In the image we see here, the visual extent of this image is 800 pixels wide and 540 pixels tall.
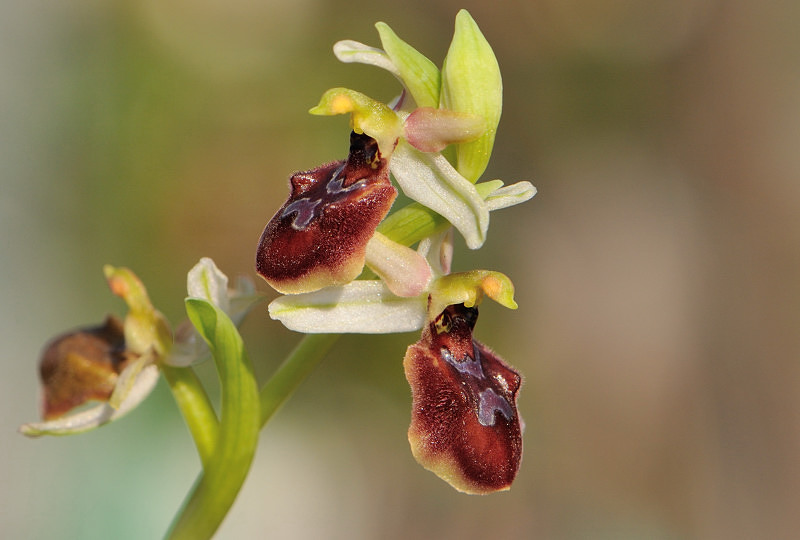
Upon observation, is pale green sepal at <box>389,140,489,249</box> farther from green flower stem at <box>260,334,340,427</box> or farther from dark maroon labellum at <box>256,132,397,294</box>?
green flower stem at <box>260,334,340,427</box>

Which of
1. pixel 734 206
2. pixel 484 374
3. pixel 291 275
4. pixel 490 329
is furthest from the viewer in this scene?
pixel 734 206

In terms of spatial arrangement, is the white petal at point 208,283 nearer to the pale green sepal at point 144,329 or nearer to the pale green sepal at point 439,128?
the pale green sepal at point 144,329

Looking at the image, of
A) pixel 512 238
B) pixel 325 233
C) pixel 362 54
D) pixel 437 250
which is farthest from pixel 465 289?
pixel 512 238

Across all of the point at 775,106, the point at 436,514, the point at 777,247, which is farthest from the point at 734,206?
the point at 436,514

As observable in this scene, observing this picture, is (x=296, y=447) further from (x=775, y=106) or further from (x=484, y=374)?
(x=775, y=106)

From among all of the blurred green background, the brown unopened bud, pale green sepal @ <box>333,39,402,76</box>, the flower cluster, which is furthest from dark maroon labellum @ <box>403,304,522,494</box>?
the blurred green background

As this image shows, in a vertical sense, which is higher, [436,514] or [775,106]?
[775,106]
